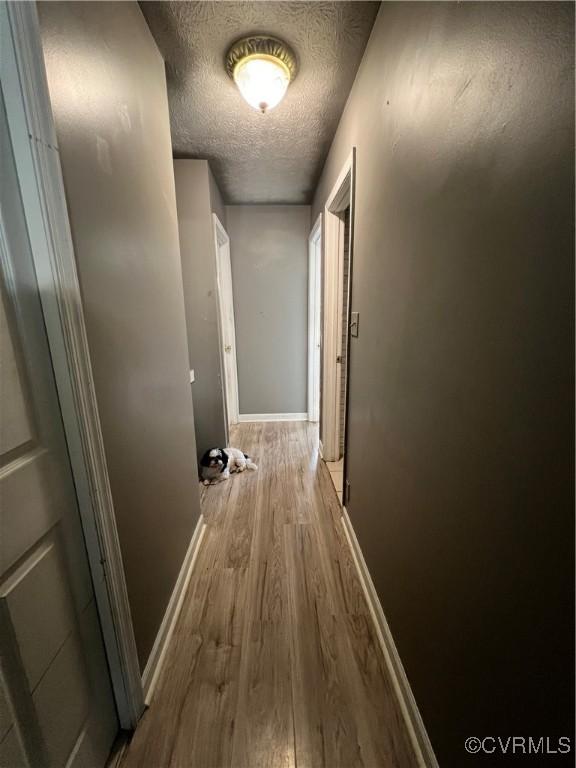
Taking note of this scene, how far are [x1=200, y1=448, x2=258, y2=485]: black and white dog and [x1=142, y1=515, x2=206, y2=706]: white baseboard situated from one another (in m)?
0.68

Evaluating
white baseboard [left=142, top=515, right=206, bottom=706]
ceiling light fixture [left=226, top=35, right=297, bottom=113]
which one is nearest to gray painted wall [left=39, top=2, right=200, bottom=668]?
white baseboard [left=142, top=515, right=206, bottom=706]

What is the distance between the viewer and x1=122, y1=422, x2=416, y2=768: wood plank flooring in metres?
0.85

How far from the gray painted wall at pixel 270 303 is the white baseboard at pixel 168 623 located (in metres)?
2.06

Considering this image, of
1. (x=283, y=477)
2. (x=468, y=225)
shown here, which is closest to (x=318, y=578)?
(x=283, y=477)

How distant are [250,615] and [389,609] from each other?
2.03 feet

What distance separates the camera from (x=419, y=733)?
844 mm

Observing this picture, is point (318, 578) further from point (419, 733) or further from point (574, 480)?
point (574, 480)

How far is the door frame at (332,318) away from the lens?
207 centimetres

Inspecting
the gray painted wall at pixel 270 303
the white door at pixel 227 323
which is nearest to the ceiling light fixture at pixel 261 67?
the white door at pixel 227 323

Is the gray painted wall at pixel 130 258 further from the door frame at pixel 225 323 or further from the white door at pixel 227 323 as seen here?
the white door at pixel 227 323

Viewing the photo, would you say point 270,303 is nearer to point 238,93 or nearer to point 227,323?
point 227,323

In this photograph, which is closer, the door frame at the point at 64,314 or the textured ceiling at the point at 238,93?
the door frame at the point at 64,314

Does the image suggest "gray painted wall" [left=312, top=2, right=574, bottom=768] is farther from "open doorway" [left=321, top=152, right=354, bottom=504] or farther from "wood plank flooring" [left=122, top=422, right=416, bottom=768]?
"open doorway" [left=321, top=152, right=354, bottom=504]

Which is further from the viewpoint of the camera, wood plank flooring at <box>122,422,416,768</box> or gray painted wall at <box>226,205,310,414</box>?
gray painted wall at <box>226,205,310,414</box>
